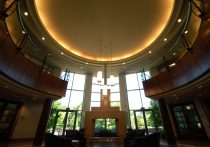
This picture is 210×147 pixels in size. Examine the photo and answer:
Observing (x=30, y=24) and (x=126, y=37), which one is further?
(x=126, y=37)

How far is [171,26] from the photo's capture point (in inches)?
247

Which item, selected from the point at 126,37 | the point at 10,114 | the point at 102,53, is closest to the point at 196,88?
the point at 126,37

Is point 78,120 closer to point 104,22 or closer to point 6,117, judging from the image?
point 6,117

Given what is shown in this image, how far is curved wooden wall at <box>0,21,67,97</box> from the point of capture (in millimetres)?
4367

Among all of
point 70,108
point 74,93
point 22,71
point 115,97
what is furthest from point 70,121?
point 22,71

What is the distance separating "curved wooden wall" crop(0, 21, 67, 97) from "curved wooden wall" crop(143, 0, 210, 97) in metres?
5.95

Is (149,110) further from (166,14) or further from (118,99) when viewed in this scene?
(166,14)

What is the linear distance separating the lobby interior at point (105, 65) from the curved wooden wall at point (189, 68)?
33 millimetres

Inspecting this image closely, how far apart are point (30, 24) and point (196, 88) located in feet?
27.5

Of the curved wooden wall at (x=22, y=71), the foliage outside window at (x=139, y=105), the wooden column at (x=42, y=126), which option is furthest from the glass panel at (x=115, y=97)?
the wooden column at (x=42, y=126)

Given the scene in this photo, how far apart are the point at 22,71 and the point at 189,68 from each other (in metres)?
7.26

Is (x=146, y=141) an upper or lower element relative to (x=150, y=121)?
lower


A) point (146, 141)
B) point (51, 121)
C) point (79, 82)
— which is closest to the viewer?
point (146, 141)

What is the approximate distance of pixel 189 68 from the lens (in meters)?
5.36
